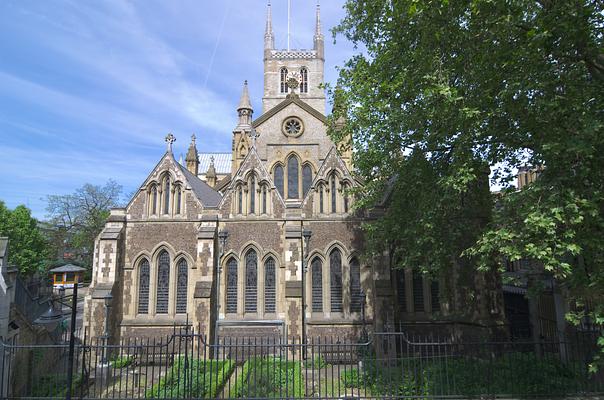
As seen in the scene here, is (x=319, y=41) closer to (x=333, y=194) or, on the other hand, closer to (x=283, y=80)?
(x=283, y=80)

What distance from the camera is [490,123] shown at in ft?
31.7

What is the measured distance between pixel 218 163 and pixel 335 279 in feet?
167

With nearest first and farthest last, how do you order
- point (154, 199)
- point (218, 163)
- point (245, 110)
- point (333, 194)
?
point (333, 194), point (154, 199), point (245, 110), point (218, 163)

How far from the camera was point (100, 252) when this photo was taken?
17.6m

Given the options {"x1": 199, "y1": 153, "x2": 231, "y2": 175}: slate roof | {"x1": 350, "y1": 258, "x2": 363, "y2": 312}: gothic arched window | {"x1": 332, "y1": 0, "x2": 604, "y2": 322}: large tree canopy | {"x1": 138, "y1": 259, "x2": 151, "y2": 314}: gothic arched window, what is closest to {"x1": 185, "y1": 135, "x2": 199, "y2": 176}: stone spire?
{"x1": 199, "y1": 153, "x2": 231, "y2": 175}: slate roof

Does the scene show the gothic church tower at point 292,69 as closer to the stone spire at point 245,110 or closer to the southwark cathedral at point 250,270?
the stone spire at point 245,110

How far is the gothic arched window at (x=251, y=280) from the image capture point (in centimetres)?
1795

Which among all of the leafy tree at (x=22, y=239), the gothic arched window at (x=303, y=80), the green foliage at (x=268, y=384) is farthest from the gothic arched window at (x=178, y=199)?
the gothic arched window at (x=303, y=80)

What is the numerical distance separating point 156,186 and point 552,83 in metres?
16.1

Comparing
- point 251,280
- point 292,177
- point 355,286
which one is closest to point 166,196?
point 251,280

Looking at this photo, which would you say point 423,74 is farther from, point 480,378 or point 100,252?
point 100,252

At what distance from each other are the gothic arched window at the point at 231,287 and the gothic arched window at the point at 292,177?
8.46 metres

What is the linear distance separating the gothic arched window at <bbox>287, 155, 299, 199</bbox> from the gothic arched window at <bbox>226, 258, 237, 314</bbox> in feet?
27.8

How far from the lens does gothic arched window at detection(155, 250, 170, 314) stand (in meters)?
18.1
